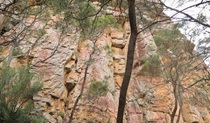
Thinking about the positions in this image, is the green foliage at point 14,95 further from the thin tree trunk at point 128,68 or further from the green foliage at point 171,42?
the green foliage at point 171,42

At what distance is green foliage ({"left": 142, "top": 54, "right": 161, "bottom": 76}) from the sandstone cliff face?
280 millimetres

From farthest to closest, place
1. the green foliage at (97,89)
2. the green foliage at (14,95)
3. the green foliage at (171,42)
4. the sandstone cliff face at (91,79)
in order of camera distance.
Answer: the green foliage at (171,42), the sandstone cliff face at (91,79), the green foliage at (97,89), the green foliage at (14,95)

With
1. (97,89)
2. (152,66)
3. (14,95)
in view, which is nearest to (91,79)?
(97,89)

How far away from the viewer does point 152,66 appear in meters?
12.1

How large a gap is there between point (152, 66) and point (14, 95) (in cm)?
751

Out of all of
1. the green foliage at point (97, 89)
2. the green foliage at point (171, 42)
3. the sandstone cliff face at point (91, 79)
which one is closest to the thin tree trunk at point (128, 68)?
the sandstone cliff face at point (91, 79)

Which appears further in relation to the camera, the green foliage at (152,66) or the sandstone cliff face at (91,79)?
the green foliage at (152,66)

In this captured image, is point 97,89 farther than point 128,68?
Yes

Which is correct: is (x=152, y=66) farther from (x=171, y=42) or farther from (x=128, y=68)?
(x=128, y=68)

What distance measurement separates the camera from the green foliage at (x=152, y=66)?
464 inches

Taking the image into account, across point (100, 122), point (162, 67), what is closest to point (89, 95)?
point (100, 122)

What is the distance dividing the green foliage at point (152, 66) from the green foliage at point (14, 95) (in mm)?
6587

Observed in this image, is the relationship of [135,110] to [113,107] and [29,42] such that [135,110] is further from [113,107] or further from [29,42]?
[29,42]

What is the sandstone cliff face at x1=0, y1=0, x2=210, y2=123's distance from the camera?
924 centimetres
